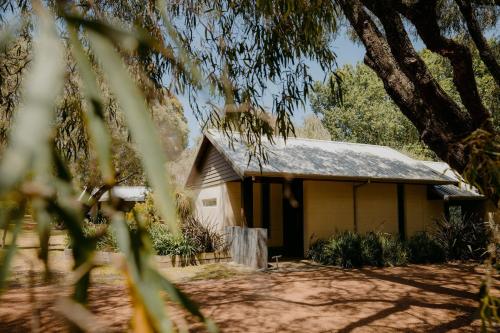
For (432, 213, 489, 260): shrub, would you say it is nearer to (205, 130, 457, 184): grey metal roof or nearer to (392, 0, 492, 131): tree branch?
(205, 130, 457, 184): grey metal roof

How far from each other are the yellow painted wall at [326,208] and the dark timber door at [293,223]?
325 millimetres

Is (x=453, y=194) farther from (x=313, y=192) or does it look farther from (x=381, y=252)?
(x=313, y=192)

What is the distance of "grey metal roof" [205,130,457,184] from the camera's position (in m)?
12.9

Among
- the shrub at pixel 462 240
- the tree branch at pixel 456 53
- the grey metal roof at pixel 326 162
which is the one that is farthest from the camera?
the shrub at pixel 462 240

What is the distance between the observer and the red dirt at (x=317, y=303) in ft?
19.6

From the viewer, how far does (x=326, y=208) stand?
14.6 m

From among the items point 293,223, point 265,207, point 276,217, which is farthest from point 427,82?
point 276,217

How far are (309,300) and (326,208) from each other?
289 inches

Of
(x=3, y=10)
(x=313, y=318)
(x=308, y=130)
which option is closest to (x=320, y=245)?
(x=313, y=318)

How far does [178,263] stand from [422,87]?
30.2 ft

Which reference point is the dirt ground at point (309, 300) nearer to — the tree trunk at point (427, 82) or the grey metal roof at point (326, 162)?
the tree trunk at point (427, 82)

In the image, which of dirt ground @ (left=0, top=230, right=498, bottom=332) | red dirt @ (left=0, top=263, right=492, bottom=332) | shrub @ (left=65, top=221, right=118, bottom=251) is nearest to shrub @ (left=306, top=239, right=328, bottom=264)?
dirt ground @ (left=0, top=230, right=498, bottom=332)

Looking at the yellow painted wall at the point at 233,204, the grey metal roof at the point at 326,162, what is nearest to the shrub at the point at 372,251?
the grey metal roof at the point at 326,162

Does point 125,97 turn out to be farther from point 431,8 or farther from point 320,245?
point 320,245
